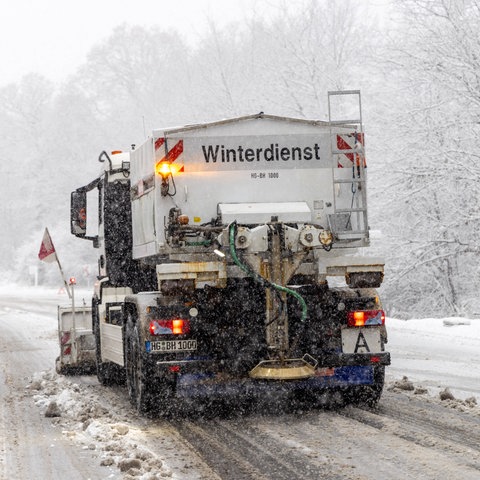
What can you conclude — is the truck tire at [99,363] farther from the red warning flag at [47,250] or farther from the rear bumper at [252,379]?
the rear bumper at [252,379]

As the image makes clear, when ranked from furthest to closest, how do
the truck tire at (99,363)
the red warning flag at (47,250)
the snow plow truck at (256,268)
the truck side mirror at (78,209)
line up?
the red warning flag at (47,250) < the truck side mirror at (78,209) < the truck tire at (99,363) < the snow plow truck at (256,268)

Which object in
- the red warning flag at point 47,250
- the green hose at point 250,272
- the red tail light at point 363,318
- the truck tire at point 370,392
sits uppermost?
the red warning flag at point 47,250

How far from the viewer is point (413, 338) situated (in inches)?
612

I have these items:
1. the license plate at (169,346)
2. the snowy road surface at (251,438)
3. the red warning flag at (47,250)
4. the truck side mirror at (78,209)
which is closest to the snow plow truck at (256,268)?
the license plate at (169,346)

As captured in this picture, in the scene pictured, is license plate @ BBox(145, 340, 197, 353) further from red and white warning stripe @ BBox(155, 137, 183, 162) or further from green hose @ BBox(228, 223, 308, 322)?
red and white warning stripe @ BBox(155, 137, 183, 162)

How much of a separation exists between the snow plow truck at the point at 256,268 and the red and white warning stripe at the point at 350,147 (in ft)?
0.04

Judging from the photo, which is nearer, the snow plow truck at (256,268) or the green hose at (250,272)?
the green hose at (250,272)

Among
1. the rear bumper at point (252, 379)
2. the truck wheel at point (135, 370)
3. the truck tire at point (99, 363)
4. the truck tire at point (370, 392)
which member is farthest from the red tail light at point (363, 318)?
the truck tire at point (99, 363)

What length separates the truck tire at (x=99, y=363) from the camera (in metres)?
11.4

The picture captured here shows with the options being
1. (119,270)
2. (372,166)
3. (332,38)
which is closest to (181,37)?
(332,38)

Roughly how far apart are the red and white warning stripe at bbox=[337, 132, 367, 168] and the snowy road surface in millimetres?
2384

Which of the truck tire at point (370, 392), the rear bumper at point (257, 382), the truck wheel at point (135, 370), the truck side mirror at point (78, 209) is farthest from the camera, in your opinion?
the truck side mirror at point (78, 209)

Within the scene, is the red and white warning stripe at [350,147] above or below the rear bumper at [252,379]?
above

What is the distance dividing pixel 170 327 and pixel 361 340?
1.77m
